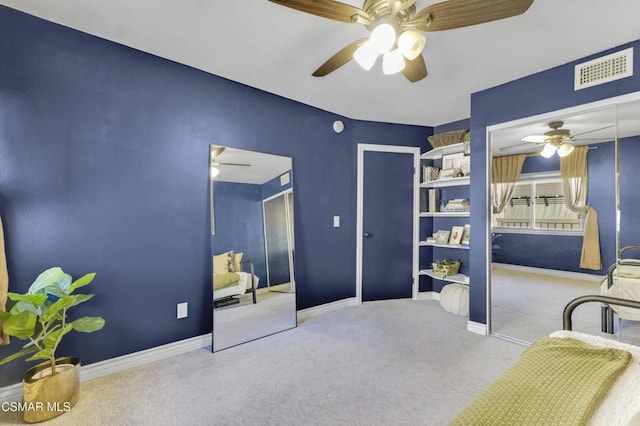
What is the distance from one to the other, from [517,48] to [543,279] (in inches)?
80.3

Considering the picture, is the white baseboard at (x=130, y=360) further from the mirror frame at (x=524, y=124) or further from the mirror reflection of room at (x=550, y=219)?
the mirror reflection of room at (x=550, y=219)

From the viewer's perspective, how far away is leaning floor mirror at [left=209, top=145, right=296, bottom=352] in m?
2.72

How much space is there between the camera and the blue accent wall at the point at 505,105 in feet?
7.68

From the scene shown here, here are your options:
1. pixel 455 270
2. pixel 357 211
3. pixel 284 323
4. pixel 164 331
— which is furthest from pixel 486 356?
pixel 164 331

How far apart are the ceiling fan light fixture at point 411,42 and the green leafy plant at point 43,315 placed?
2.23 m

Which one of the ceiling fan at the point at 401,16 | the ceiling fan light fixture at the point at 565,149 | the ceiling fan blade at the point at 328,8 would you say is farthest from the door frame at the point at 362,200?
the ceiling fan blade at the point at 328,8

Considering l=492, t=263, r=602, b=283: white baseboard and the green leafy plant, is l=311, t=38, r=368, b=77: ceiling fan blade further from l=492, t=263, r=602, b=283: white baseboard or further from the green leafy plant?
l=492, t=263, r=602, b=283: white baseboard

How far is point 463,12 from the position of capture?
1.43 meters

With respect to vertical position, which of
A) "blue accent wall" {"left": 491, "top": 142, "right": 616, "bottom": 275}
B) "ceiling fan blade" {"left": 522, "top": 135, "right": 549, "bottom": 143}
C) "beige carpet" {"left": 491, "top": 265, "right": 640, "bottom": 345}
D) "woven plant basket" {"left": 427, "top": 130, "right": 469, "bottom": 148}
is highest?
"woven plant basket" {"left": 427, "top": 130, "right": 469, "bottom": 148}

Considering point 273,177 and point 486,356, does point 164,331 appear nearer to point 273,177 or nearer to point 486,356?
point 273,177

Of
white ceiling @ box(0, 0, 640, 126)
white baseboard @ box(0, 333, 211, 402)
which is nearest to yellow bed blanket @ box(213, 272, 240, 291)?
white baseboard @ box(0, 333, 211, 402)

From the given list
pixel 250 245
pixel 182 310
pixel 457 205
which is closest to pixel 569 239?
pixel 457 205

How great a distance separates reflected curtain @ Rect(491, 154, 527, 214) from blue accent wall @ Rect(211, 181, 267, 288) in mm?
2291

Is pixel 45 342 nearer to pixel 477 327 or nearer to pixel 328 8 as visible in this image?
pixel 328 8
